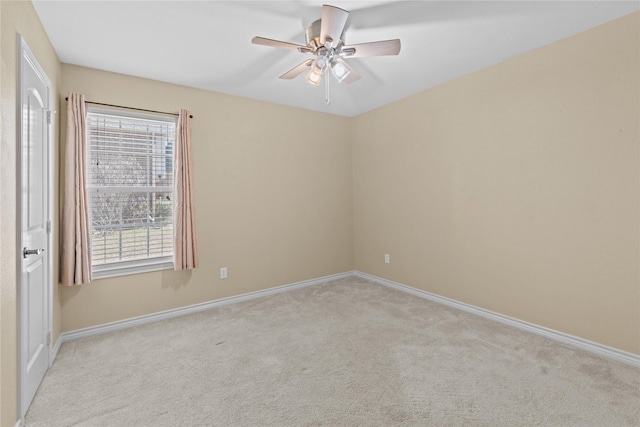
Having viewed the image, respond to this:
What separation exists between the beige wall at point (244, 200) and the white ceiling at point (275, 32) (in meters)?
0.26

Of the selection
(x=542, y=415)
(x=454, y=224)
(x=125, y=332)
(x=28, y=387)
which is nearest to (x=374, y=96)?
(x=454, y=224)

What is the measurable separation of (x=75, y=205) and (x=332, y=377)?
251cm

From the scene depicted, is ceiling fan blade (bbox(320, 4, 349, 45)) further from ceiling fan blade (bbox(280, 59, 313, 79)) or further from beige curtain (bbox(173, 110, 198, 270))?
beige curtain (bbox(173, 110, 198, 270))

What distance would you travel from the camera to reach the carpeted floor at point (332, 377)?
1.76m

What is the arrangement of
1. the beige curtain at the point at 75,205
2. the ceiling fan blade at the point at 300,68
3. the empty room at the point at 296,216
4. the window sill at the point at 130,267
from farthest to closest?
the window sill at the point at 130,267 → the beige curtain at the point at 75,205 → the ceiling fan blade at the point at 300,68 → the empty room at the point at 296,216

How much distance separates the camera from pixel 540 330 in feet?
8.89

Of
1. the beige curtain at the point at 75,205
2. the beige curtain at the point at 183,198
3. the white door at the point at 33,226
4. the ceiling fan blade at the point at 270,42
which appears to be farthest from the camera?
the beige curtain at the point at 183,198

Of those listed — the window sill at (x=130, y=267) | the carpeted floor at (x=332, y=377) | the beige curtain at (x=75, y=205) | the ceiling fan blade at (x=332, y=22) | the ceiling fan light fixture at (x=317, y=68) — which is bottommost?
the carpeted floor at (x=332, y=377)

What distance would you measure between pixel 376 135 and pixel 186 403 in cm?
364

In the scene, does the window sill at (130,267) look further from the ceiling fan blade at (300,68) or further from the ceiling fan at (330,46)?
the ceiling fan at (330,46)

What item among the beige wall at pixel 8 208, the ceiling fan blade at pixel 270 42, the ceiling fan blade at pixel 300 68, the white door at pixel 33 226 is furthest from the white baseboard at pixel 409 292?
the ceiling fan blade at pixel 270 42

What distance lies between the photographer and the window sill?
2.89 metres

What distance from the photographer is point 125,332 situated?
9.48 ft

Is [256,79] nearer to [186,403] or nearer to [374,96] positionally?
[374,96]
